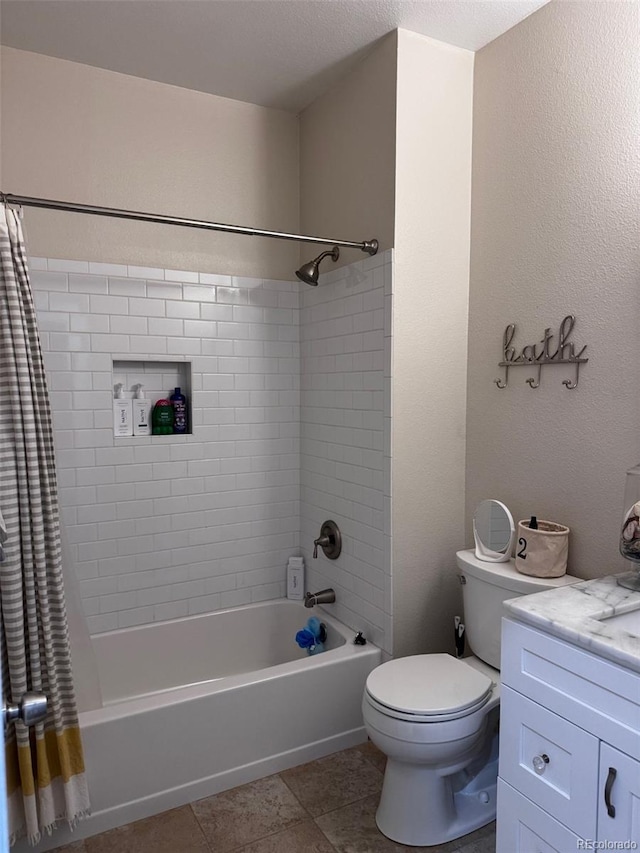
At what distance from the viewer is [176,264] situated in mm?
2646

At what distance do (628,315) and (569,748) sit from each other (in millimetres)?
1218

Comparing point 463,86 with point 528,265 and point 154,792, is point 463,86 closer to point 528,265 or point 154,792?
point 528,265

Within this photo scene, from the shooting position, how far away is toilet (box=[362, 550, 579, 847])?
1778 mm

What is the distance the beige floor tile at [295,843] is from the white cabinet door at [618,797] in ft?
3.13

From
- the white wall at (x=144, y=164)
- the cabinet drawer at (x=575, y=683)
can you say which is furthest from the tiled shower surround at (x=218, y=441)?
the cabinet drawer at (x=575, y=683)

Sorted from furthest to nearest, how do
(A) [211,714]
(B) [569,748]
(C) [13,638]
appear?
1. (A) [211,714]
2. (C) [13,638]
3. (B) [569,748]

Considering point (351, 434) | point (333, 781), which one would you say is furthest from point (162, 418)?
point (333, 781)

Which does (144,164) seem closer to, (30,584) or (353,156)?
(353,156)

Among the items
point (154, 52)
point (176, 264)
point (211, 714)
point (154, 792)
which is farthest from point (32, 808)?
point (154, 52)

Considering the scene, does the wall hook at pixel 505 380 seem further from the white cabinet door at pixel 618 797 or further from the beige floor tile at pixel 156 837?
the beige floor tile at pixel 156 837

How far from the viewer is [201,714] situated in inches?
81.5

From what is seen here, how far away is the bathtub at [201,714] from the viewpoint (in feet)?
6.40

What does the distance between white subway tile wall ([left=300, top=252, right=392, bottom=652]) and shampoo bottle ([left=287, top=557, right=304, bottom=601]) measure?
0.05 meters

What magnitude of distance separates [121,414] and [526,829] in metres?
2.07
